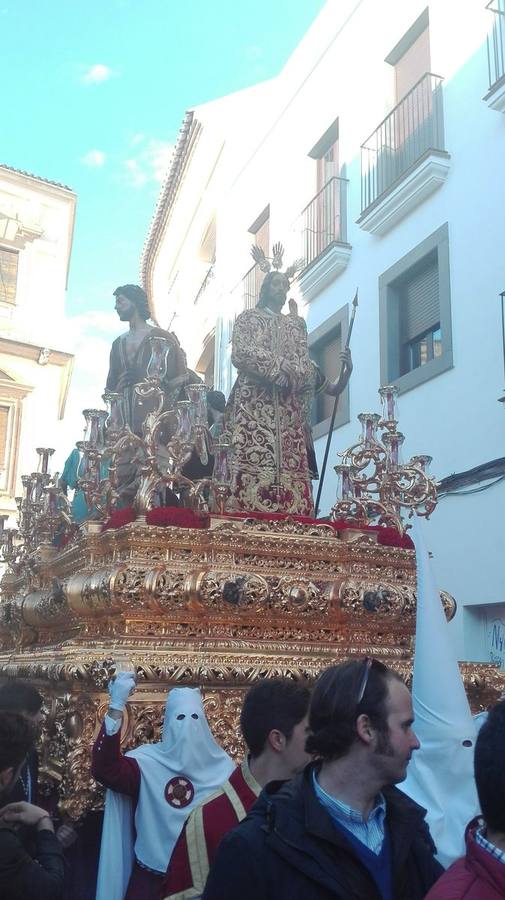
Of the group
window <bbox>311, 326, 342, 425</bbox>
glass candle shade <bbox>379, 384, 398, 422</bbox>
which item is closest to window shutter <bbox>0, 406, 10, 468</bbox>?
window <bbox>311, 326, 342, 425</bbox>

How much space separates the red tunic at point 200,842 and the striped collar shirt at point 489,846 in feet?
2.70

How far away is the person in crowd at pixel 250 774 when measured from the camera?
80.7 inches

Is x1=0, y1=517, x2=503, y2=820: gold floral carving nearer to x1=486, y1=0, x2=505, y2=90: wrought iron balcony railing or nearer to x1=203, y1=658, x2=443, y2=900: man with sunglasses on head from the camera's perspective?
x1=203, y1=658, x2=443, y2=900: man with sunglasses on head

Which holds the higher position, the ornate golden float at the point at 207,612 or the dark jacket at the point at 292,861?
the ornate golden float at the point at 207,612

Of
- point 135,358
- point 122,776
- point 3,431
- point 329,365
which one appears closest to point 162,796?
point 122,776

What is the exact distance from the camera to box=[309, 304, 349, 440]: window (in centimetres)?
921

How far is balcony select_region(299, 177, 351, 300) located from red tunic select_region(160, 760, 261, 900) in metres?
7.95

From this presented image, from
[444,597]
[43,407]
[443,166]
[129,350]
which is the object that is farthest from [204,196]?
[444,597]

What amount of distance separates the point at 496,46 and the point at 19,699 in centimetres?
666

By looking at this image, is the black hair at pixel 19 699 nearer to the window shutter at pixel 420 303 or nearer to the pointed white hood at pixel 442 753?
the pointed white hood at pixel 442 753

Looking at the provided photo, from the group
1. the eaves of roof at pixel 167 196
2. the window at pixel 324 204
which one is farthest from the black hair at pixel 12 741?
the eaves of roof at pixel 167 196

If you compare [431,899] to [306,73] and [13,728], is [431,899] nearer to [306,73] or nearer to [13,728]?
[13,728]

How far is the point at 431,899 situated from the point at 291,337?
139 inches

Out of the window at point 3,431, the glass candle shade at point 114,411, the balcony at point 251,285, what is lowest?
the glass candle shade at point 114,411
